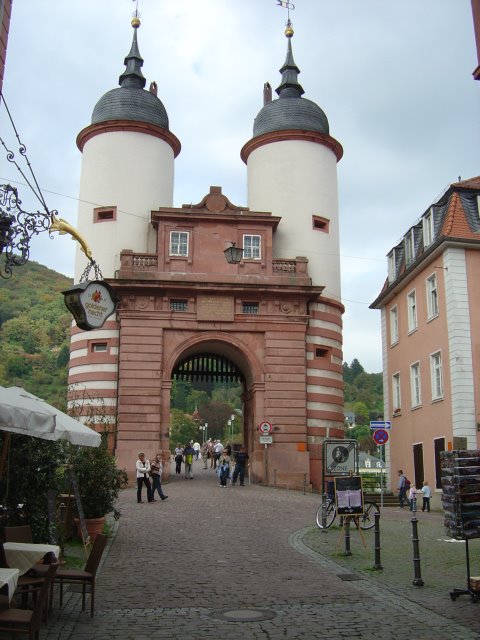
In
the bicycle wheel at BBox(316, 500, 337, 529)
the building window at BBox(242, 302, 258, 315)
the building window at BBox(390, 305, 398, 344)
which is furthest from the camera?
the building window at BBox(242, 302, 258, 315)

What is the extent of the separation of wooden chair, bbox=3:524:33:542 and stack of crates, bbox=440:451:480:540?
6195 millimetres

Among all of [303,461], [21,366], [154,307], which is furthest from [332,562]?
[21,366]

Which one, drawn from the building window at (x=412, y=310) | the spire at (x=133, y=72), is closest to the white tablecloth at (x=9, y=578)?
the building window at (x=412, y=310)

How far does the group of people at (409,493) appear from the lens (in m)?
27.1

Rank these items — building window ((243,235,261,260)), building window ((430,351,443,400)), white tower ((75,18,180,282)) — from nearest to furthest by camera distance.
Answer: building window ((430,351,443,400)) < building window ((243,235,261,260)) < white tower ((75,18,180,282))

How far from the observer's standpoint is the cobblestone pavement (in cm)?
904

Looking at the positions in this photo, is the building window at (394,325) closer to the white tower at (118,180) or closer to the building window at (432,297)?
the building window at (432,297)

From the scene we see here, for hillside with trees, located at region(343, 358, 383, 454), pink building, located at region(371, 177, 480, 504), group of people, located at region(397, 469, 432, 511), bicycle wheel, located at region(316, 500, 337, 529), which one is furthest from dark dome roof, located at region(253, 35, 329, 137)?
hillside with trees, located at region(343, 358, 383, 454)

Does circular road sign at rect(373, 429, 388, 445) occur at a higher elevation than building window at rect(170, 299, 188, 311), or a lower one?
lower

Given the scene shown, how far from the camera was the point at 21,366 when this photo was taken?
110 meters

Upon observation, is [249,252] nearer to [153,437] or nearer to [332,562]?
[153,437]

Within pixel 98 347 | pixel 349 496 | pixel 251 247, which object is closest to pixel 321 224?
pixel 251 247

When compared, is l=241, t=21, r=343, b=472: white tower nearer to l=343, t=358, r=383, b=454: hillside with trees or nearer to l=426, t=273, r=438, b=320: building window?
l=426, t=273, r=438, b=320: building window

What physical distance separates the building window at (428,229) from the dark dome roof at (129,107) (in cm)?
1679
